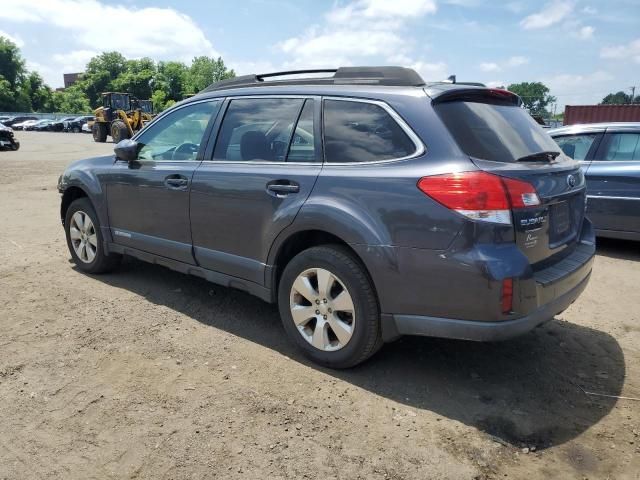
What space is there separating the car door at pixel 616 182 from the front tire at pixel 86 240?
18.4 feet

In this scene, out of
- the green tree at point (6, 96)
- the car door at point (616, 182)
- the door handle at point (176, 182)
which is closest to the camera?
the door handle at point (176, 182)

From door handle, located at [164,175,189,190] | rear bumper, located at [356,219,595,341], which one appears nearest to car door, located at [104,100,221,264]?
door handle, located at [164,175,189,190]

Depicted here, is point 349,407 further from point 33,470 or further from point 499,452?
point 33,470

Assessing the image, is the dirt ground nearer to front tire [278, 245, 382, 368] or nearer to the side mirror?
front tire [278, 245, 382, 368]

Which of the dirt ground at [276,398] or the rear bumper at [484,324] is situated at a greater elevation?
the rear bumper at [484,324]

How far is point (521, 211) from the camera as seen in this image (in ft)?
9.46

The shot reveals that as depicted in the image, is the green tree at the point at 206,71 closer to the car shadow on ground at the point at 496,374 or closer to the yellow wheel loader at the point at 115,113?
the yellow wheel loader at the point at 115,113

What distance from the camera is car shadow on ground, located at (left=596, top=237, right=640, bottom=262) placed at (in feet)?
21.5

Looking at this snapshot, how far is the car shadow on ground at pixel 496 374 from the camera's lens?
2.98 metres

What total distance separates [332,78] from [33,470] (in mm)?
2889

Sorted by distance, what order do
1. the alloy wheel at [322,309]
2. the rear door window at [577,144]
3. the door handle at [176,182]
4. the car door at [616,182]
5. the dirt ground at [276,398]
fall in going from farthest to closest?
the rear door window at [577,144] → the car door at [616,182] → the door handle at [176,182] → the alloy wheel at [322,309] → the dirt ground at [276,398]

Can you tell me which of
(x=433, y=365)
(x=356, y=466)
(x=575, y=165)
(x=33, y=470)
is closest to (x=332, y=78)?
(x=575, y=165)

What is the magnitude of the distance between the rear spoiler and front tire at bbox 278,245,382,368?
108 centimetres

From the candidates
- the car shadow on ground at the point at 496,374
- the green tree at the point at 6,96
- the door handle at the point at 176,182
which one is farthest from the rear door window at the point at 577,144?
the green tree at the point at 6,96
